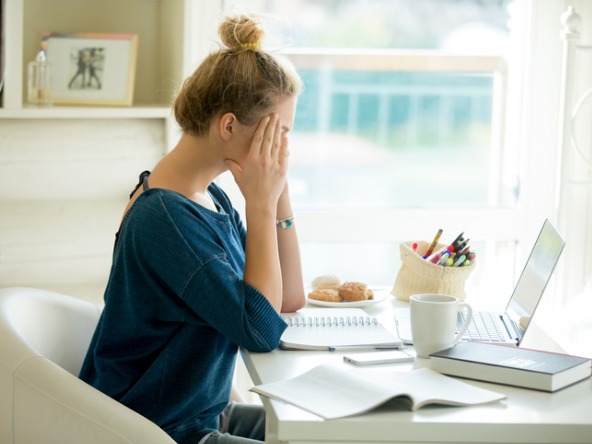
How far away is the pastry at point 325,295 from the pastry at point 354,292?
0.05 feet

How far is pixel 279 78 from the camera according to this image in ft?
5.07

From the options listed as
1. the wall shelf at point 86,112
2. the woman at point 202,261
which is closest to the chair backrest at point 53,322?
the woman at point 202,261

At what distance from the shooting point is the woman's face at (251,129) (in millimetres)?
1549

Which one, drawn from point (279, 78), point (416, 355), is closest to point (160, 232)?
point (279, 78)

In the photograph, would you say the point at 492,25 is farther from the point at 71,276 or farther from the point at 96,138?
the point at 71,276

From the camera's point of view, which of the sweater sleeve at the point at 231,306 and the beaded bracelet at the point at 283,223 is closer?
the sweater sleeve at the point at 231,306

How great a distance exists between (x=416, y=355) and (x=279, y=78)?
545mm

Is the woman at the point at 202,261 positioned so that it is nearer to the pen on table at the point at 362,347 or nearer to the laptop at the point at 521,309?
the pen on table at the point at 362,347

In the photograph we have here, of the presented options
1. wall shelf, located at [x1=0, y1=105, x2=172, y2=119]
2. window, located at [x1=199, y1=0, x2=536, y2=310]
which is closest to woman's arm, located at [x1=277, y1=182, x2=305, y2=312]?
wall shelf, located at [x1=0, y1=105, x2=172, y2=119]

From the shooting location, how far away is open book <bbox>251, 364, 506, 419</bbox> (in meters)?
1.15

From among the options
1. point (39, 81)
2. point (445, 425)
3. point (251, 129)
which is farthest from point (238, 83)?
point (39, 81)

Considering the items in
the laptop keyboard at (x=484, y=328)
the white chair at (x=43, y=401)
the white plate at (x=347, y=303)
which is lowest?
the white chair at (x=43, y=401)

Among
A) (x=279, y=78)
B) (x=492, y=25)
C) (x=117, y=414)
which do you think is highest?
(x=492, y=25)

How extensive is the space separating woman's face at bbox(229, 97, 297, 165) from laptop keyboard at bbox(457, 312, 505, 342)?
1.65ft
